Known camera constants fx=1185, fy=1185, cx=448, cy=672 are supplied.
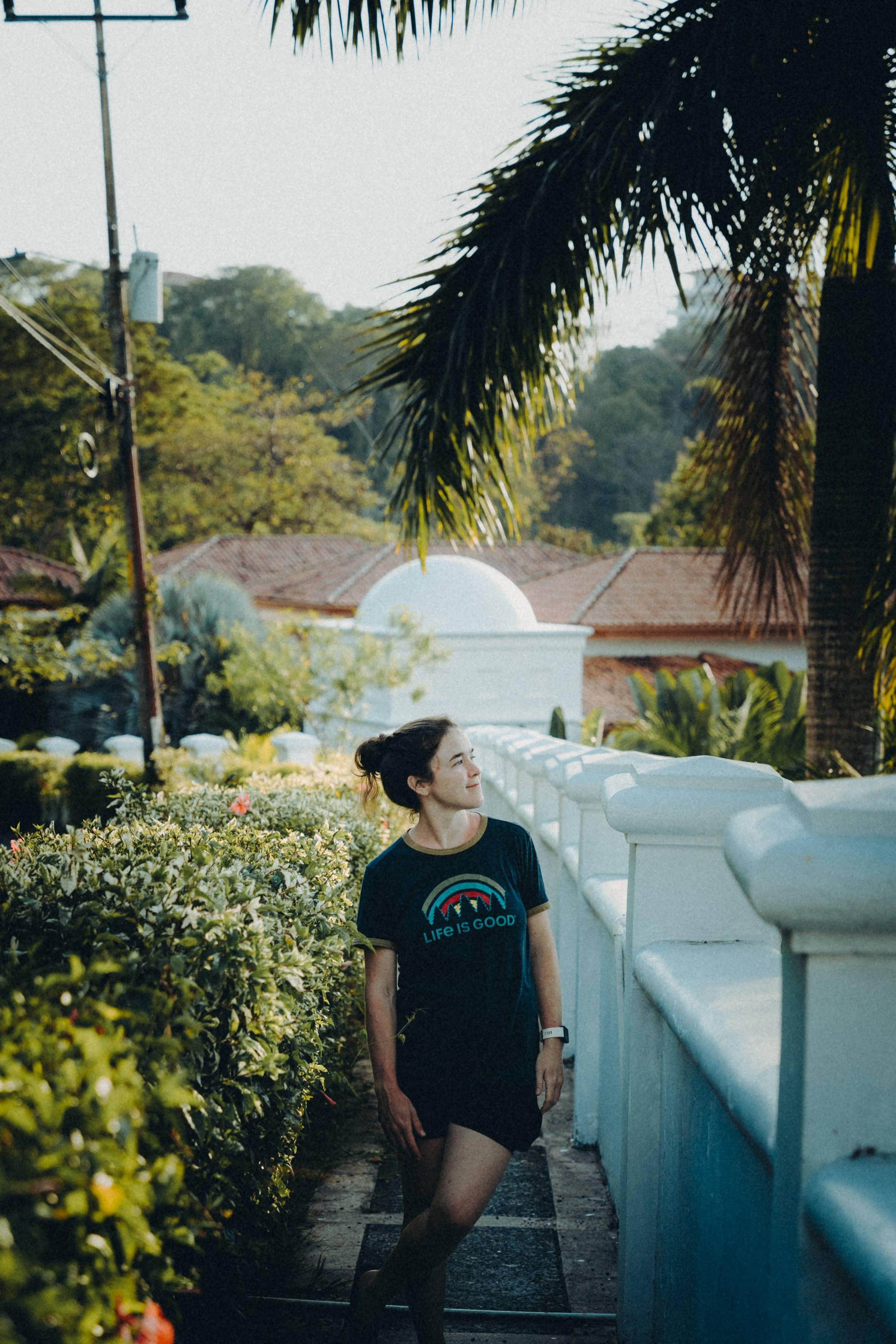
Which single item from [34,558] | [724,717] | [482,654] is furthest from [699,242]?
[34,558]

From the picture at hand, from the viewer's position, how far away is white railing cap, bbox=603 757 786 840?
2.50 m

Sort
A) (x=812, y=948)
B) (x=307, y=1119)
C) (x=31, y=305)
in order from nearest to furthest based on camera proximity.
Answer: (x=812, y=948), (x=307, y=1119), (x=31, y=305)

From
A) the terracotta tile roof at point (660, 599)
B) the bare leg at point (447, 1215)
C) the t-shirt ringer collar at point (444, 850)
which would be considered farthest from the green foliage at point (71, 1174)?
the terracotta tile roof at point (660, 599)

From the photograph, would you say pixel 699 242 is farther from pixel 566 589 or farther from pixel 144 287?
pixel 566 589

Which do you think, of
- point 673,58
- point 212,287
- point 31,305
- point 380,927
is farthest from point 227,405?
point 380,927

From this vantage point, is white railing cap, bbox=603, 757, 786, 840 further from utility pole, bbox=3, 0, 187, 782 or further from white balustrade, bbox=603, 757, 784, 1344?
utility pole, bbox=3, 0, 187, 782

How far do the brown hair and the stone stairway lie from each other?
4.08 ft

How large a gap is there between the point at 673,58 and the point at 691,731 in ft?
28.9

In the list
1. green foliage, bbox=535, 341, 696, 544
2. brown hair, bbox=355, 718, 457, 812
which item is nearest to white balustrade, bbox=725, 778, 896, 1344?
brown hair, bbox=355, 718, 457, 812

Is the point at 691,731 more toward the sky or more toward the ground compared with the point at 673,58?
more toward the ground

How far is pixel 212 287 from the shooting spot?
61188 mm

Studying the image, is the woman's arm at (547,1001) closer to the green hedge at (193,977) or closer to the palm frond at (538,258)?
the green hedge at (193,977)

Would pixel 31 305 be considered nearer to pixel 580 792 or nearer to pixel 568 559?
pixel 568 559

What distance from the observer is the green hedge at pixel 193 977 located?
70.9 inches
